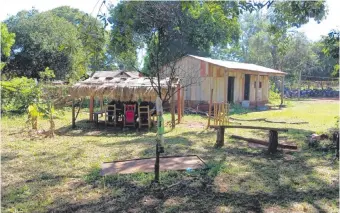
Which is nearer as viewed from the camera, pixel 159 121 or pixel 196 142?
pixel 159 121

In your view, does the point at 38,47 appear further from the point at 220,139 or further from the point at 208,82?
the point at 220,139

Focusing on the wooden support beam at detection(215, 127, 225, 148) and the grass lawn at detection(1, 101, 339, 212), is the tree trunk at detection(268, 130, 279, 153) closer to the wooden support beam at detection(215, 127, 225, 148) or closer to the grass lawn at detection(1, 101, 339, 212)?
the grass lawn at detection(1, 101, 339, 212)

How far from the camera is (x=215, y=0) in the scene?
607cm

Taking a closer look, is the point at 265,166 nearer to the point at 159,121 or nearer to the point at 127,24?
the point at 159,121

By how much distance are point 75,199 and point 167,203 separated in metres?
1.51

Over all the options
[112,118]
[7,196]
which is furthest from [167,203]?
[112,118]

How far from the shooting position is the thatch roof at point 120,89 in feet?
39.6

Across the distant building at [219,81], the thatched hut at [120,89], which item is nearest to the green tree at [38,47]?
the distant building at [219,81]

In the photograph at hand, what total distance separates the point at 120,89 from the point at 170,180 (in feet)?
23.3

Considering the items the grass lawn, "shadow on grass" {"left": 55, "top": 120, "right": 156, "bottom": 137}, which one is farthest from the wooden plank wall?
the grass lawn

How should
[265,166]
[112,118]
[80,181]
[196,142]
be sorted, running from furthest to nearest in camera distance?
[112,118] < [196,142] < [265,166] < [80,181]

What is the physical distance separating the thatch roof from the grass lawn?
2.76m

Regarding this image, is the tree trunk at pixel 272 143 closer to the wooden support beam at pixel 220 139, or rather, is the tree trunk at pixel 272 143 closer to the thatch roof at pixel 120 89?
the wooden support beam at pixel 220 139

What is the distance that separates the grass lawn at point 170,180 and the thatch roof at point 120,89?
9.05 feet
